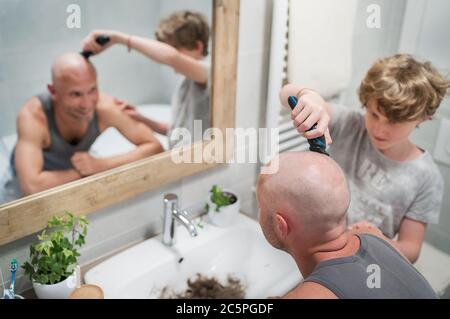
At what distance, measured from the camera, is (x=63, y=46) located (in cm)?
93

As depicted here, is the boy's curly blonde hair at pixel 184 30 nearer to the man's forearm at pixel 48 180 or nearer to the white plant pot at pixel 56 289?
the man's forearm at pixel 48 180

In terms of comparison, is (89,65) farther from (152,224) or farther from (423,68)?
(423,68)

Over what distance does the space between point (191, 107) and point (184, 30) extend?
207 millimetres

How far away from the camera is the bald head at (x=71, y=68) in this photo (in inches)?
36.8

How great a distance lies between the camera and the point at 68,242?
1010 millimetres

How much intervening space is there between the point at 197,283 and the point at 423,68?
0.81 m

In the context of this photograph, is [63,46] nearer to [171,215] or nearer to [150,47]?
[150,47]

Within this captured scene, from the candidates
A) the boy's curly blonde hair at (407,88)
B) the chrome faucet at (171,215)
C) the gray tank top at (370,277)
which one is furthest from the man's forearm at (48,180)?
the boy's curly blonde hair at (407,88)

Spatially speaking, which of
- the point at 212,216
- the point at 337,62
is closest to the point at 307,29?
the point at 337,62

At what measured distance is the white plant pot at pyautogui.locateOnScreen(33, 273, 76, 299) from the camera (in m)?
0.96

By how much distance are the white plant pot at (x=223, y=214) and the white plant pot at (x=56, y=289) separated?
1.54 ft

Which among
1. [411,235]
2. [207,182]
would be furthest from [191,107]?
[411,235]

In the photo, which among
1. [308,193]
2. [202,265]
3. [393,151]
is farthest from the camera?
[202,265]

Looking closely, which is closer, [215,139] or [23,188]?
[23,188]
